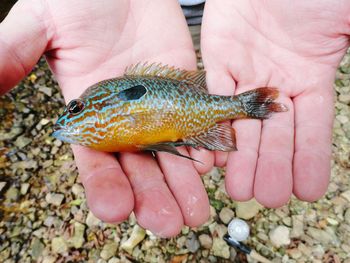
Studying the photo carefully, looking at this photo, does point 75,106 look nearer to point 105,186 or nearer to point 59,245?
point 105,186

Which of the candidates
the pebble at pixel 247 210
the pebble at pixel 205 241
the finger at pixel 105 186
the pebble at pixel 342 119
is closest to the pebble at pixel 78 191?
the pebble at pixel 205 241

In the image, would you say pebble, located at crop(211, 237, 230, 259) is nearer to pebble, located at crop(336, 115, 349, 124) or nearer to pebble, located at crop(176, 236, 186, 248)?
pebble, located at crop(176, 236, 186, 248)

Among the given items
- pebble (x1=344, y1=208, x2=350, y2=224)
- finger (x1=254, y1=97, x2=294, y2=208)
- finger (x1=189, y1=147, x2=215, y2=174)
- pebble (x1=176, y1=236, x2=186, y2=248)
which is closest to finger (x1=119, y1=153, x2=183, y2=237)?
finger (x1=189, y1=147, x2=215, y2=174)

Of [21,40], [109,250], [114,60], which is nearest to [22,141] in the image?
[109,250]

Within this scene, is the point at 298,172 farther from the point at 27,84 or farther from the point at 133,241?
the point at 27,84

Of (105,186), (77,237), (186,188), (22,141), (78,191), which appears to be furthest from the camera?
(22,141)

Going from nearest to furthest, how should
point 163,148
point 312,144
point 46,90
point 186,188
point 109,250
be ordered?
1. point 163,148
2. point 186,188
3. point 312,144
4. point 109,250
5. point 46,90
